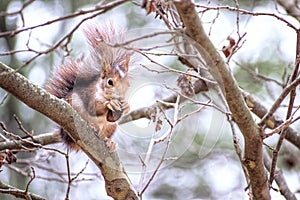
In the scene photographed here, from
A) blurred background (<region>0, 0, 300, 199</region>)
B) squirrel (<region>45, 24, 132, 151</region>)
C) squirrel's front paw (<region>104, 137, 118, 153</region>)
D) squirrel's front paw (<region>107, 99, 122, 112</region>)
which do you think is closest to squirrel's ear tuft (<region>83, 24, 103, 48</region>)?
squirrel (<region>45, 24, 132, 151</region>)

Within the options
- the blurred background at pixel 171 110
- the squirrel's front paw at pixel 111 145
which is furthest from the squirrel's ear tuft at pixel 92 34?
the blurred background at pixel 171 110

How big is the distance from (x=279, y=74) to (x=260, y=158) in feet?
7.46

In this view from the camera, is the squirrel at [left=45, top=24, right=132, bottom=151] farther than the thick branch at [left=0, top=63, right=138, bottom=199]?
Yes

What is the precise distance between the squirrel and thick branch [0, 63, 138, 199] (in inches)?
2.6

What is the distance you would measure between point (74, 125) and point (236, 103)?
0.49 metres

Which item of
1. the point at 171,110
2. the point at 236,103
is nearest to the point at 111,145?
the point at 171,110

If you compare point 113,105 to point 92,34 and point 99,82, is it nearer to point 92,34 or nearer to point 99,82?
point 99,82

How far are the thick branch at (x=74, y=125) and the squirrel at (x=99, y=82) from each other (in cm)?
7

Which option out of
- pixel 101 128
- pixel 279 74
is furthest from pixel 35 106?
pixel 279 74

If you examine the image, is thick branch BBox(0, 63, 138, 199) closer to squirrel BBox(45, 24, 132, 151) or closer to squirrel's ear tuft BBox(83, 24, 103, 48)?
squirrel BBox(45, 24, 132, 151)

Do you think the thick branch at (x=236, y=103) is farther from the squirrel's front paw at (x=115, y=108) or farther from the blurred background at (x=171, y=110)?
the blurred background at (x=171, y=110)

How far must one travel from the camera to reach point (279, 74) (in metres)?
3.76

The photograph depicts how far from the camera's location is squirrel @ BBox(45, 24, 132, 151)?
1759 millimetres

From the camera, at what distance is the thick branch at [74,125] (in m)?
1.61
